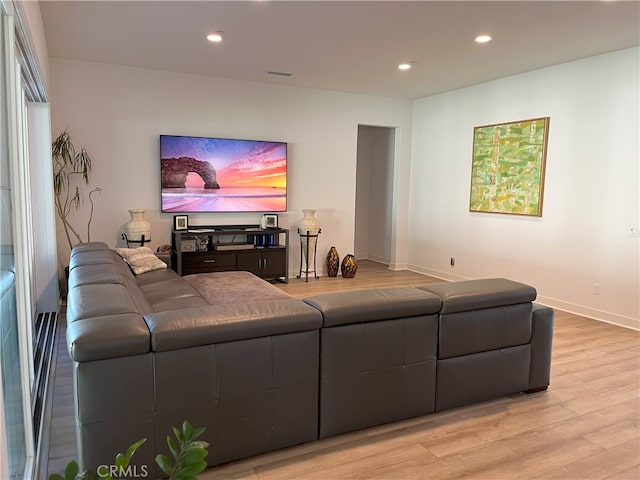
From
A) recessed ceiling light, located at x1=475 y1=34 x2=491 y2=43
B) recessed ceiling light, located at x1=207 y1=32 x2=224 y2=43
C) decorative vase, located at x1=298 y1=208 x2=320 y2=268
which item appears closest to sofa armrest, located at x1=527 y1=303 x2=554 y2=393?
recessed ceiling light, located at x1=475 y1=34 x2=491 y2=43

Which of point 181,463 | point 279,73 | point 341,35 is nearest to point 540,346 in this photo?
point 181,463

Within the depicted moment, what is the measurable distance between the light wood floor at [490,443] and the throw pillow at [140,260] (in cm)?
142

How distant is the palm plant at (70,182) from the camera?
5105mm

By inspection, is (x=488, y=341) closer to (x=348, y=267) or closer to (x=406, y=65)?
(x=406, y=65)

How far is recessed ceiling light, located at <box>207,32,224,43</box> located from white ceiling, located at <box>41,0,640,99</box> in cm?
7

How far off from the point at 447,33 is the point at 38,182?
3984 mm

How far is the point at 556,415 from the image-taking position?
272 cm

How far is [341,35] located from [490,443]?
3367 millimetres

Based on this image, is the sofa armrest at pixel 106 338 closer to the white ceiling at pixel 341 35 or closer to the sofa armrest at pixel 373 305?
the sofa armrest at pixel 373 305

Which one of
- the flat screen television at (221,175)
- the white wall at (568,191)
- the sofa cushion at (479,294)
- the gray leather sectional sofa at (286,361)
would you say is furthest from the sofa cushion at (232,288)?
the white wall at (568,191)

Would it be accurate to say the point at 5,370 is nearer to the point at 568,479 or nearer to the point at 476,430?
the point at 476,430

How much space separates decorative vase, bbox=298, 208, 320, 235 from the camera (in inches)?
251

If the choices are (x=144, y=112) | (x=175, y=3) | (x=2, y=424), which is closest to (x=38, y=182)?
(x=144, y=112)

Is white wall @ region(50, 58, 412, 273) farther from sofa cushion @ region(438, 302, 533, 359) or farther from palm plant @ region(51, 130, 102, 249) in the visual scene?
sofa cushion @ region(438, 302, 533, 359)
